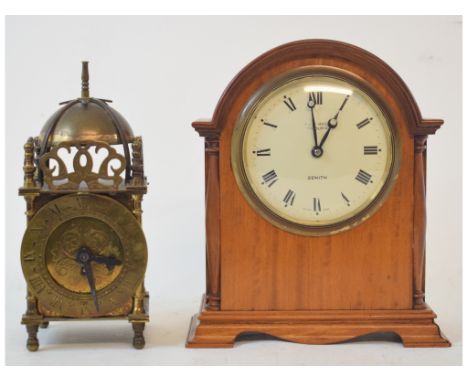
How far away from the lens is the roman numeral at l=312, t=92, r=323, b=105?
4938mm

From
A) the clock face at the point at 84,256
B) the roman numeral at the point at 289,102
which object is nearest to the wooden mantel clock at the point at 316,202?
the roman numeral at the point at 289,102

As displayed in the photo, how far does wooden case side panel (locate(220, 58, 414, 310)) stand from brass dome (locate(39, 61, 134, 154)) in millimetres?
479

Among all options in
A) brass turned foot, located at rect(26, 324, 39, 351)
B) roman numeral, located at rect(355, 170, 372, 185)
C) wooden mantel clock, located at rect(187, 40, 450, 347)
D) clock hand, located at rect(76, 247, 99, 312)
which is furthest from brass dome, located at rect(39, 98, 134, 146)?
roman numeral, located at rect(355, 170, 372, 185)

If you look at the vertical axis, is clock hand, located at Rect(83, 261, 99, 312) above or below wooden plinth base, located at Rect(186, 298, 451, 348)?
above

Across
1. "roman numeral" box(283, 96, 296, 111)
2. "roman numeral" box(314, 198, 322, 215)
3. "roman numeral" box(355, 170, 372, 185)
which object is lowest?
"roman numeral" box(314, 198, 322, 215)

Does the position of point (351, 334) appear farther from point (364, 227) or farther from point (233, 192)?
point (233, 192)

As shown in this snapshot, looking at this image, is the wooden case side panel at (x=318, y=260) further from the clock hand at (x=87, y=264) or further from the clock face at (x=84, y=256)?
the clock hand at (x=87, y=264)

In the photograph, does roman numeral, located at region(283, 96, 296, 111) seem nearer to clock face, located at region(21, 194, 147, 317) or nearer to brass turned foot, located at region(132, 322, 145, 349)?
clock face, located at region(21, 194, 147, 317)

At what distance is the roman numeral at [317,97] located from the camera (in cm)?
494

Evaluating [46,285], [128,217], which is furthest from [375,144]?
[46,285]

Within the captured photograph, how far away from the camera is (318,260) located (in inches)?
197

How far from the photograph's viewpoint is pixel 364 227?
500cm

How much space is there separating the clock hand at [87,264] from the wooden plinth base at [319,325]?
47 centimetres

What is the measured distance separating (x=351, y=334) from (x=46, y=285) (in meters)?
1.33
